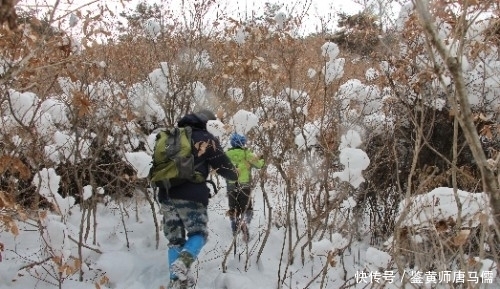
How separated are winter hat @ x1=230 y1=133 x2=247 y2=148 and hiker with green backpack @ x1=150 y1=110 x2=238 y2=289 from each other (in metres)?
1.07

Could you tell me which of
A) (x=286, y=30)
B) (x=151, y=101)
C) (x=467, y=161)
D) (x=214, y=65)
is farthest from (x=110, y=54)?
(x=467, y=161)

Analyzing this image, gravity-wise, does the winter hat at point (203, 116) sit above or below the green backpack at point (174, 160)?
above

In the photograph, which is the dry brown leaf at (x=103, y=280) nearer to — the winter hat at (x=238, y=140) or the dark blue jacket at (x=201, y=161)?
the dark blue jacket at (x=201, y=161)

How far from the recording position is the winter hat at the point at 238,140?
17.5ft

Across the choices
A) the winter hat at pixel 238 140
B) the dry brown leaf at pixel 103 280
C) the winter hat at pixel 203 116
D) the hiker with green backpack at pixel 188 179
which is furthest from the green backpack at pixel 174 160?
the winter hat at pixel 238 140

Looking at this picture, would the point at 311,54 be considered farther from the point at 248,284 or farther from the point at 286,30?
the point at 248,284

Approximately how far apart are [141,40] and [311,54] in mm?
2814

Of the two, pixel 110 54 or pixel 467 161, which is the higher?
pixel 110 54

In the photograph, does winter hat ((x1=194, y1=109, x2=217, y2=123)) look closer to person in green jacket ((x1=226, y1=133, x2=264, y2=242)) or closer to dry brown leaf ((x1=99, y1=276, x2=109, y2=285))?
person in green jacket ((x1=226, y1=133, x2=264, y2=242))

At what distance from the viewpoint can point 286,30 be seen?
5.12 metres

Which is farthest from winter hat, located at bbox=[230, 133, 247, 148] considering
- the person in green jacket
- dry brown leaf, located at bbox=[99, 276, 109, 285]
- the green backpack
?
dry brown leaf, located at bbox=[99, 276, 109, 285]

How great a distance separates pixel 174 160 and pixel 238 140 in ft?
Answer: 4.99

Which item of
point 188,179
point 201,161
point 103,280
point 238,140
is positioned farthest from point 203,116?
point 103,280

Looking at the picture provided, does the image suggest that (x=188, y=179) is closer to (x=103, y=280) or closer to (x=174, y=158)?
(x=174, y=158)
